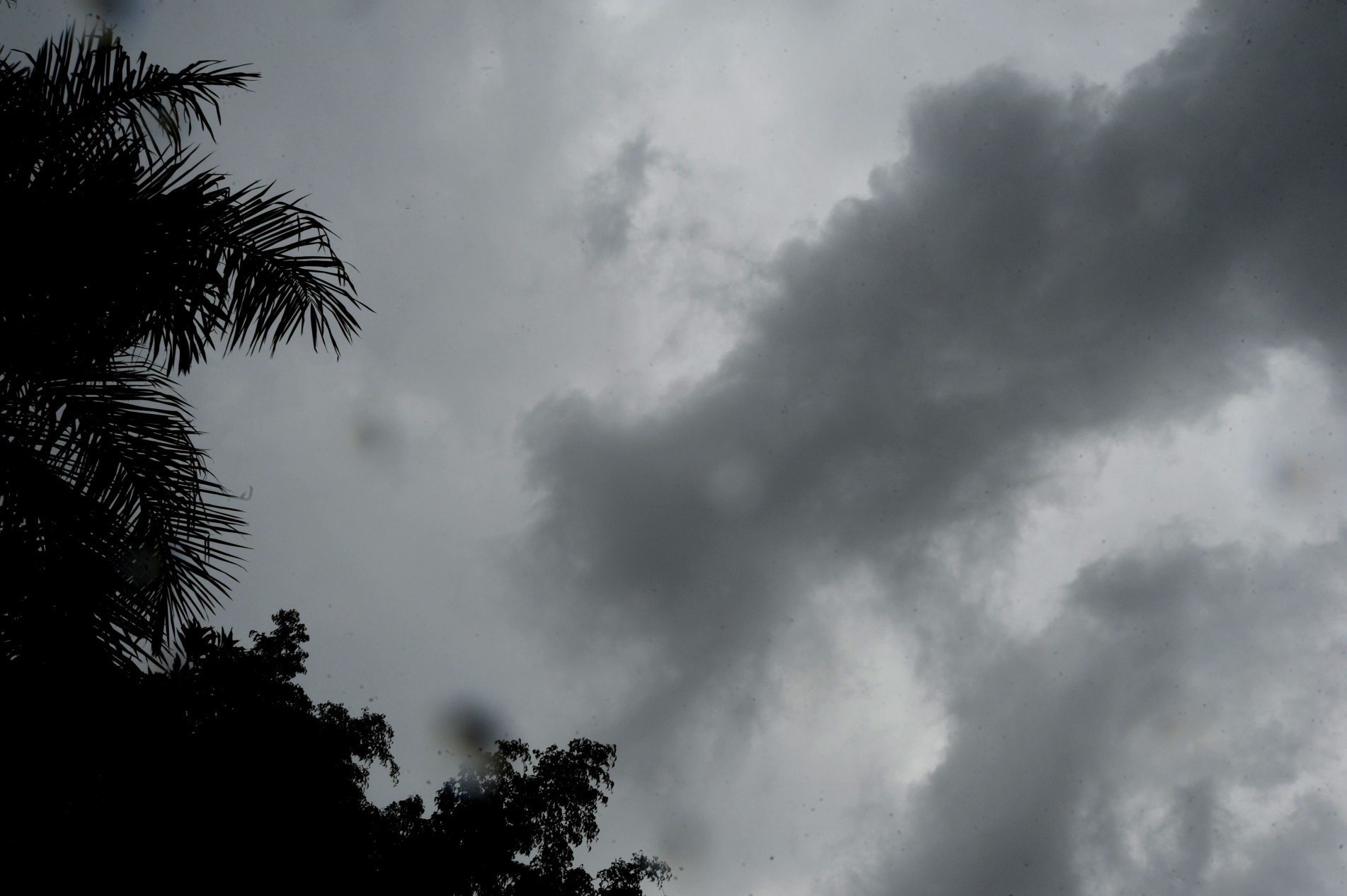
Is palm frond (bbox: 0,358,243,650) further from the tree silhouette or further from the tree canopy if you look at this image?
the tree silhouette

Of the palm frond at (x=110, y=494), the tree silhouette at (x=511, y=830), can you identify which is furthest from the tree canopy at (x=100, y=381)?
the tree silhouette at (x=511, y=830)

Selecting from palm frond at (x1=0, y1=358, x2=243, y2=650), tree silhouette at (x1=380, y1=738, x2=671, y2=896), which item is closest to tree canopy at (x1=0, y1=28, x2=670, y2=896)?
palm frond at (x1=0, y1=358, x2=243, y2=650)

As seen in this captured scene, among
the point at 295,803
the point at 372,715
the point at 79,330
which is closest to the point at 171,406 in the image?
the point at 79,330

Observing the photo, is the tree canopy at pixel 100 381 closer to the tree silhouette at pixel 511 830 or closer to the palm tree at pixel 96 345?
the palm tree at pixel 96 345

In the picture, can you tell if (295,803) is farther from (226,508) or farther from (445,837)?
(226,508)

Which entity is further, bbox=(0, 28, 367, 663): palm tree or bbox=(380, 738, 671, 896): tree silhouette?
bbox=(380, 738, 671, 896): tree silhouette

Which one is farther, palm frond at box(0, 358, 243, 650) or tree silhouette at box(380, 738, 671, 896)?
tree silhouette at box(380, 738, 671, 896)

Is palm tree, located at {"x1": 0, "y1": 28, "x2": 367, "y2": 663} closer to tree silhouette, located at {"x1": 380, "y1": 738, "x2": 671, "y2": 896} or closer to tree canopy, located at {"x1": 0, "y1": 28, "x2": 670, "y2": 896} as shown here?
tree canopy, located at {"x1": 0, "y1": 28, "x2": 670, "y2": 896}

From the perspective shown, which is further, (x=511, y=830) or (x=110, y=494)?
(x=511, y=830)

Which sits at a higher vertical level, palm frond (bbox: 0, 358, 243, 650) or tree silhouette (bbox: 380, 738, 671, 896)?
tree silhouette (bbox: 380, 738, 671, 896)

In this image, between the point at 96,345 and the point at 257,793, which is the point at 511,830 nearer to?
the point at 257,793

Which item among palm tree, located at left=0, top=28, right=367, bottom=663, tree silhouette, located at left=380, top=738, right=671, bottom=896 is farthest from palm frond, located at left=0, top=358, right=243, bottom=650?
tree silhouette, located at left=380, top=738, right=671, bottom=896

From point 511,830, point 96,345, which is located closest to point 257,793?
point 511,830

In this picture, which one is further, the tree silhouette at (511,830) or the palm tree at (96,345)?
the tree silhouette at (511,830)
